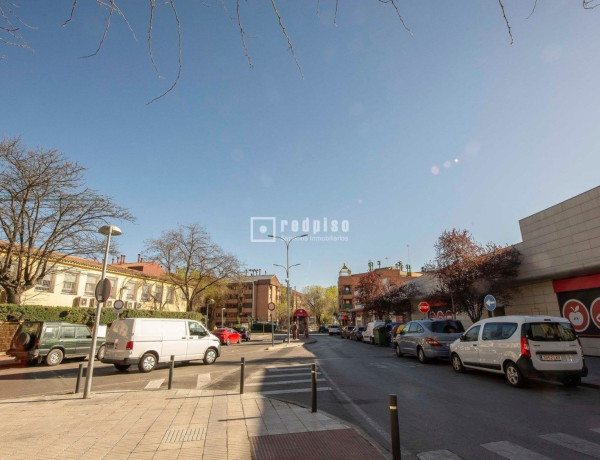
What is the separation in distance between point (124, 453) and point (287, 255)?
32336 mm

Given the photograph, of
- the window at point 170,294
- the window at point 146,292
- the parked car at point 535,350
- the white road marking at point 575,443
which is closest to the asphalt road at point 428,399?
the white road marking at point 575,443

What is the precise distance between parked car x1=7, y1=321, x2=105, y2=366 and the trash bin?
63.6 ft

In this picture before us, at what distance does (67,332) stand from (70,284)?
51.5ft

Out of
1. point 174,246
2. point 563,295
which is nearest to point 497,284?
point 563,295

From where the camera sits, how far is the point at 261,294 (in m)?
103

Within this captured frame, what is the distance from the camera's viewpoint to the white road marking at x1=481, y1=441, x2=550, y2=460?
4.41 m

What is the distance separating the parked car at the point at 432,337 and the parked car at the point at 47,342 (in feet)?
43.7

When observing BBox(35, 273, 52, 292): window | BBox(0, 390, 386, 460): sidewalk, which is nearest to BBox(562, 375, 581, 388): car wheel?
BBox(0, 390, 386, 460): sidewalk

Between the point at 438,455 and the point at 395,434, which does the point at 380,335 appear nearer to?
the point at 438,455

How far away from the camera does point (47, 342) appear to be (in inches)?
607

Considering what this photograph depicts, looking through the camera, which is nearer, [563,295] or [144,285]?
[563,295]

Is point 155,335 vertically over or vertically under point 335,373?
over

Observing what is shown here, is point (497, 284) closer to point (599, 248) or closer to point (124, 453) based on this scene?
point (599, 248)

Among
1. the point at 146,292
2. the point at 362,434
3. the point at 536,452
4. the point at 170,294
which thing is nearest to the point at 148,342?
the point at 362,434
